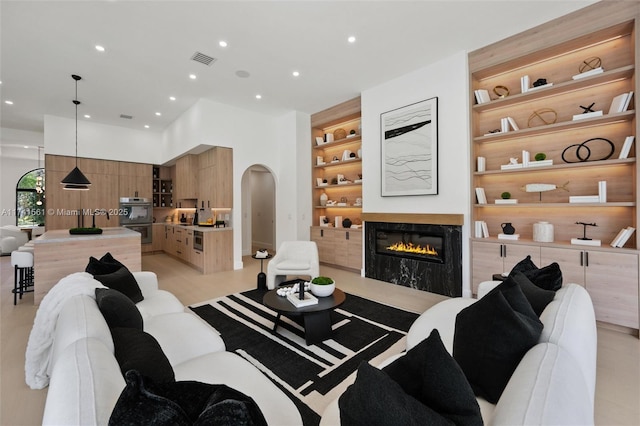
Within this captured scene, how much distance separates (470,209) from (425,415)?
149 inches

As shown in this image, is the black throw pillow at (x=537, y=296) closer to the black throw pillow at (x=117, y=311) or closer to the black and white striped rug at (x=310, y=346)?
the black and white striped rug at (x=310, y=346)

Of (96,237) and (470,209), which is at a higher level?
(470,209)

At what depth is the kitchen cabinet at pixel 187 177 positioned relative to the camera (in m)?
6.91

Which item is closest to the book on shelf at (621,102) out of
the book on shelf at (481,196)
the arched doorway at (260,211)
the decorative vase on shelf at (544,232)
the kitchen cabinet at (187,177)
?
the decorative vase on shelf at (544,232)

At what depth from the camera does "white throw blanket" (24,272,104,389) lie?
1.86 meters

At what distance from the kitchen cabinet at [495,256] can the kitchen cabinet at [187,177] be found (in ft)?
20.8

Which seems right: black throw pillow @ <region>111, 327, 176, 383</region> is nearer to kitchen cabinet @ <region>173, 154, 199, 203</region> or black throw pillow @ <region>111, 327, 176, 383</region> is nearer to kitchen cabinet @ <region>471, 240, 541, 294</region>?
kitchen cabinet @ <region>471, 240, 541, 294</region>

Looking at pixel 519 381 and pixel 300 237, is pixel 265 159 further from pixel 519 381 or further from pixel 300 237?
pixel 519 381

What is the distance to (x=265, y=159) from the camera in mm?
6582

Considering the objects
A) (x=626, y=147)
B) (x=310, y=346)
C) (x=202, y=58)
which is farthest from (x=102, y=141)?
(x=626, y=147)

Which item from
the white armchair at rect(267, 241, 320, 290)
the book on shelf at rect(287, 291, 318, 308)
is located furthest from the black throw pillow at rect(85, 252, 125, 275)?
the white armchair at rect(267, 241, 320, 290)

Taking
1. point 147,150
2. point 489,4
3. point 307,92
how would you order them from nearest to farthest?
1. point 489,4
2. point 307,92
3. point 147,150

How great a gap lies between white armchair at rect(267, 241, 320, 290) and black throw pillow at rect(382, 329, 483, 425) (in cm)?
330

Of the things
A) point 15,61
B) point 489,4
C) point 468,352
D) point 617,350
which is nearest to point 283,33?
point 489,4
